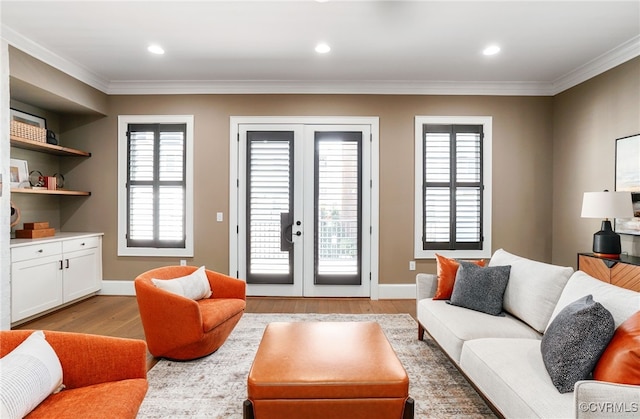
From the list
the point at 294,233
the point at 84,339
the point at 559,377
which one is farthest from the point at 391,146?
the point at 84,339

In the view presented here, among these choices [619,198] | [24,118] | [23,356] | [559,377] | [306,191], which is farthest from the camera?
[306,191]

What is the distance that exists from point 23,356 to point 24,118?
3.91 meters

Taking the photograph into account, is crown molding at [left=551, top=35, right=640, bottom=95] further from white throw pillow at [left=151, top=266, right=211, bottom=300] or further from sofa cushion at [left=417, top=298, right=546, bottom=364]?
white throw pillow at [left=151, top=266, right=211, bottom=300]

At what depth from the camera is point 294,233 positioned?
4.43m

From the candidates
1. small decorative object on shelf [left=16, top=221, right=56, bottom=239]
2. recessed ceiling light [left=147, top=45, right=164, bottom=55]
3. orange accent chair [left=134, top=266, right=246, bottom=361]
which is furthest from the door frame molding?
small decorative object on shelf [left=16, top=221, right=56, bottom=239]

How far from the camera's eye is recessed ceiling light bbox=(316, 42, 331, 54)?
3.39 meters

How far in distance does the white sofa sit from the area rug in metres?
0.24

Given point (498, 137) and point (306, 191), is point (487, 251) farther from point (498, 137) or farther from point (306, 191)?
point (306, 191)

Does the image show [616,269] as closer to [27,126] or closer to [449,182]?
[449,182]

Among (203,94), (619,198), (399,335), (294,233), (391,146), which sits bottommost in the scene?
(399,335)

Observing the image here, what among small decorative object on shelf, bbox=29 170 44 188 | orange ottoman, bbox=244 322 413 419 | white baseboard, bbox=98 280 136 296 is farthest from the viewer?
white baseboard, bbox=98 280 136 296

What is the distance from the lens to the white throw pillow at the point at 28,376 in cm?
120

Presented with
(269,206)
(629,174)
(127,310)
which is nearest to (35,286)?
(127,310)

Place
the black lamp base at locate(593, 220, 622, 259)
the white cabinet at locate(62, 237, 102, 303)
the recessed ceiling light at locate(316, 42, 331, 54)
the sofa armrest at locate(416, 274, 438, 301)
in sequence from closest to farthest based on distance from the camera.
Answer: the sofa armrest at locate(416, 274, 438, 301), the black lamp base at locate(593, 220, 622, 259), the recessed ceiling light at locate(316, 42, 331, 54), the white cabinet at locate(62, 237, 102, 303)
